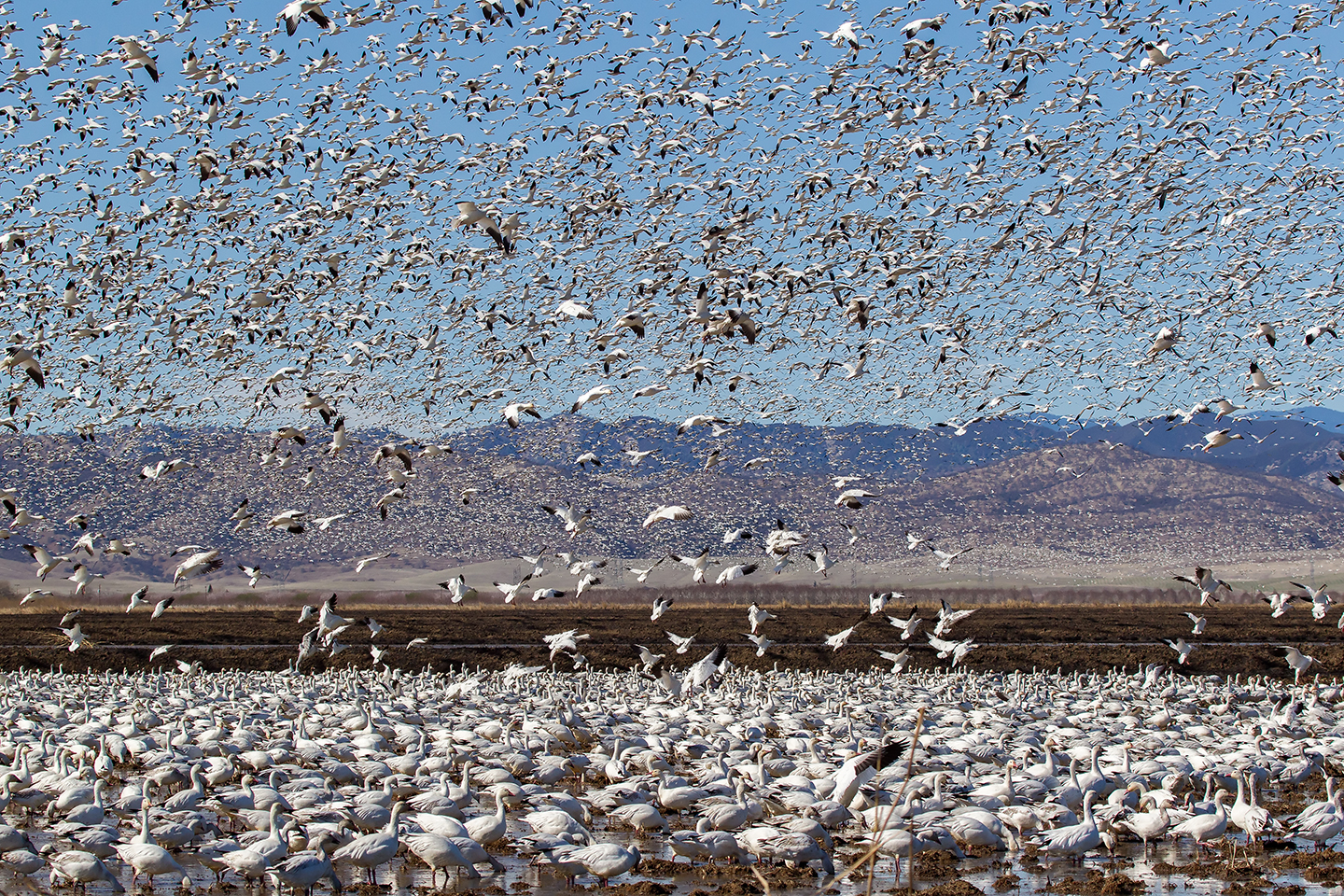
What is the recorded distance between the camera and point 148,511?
11925 centimetres

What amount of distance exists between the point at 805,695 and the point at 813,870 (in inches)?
542

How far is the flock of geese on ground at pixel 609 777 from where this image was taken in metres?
12.4

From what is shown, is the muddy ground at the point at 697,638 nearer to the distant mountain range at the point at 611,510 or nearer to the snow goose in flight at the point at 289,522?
the snow goose in flight at the point at 289,522

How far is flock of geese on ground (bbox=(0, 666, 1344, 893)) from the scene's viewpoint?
12.4 metres

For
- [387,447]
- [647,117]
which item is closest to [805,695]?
[387,447]

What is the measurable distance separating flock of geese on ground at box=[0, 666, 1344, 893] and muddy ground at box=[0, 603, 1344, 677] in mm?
9923

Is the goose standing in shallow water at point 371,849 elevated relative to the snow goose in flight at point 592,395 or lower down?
lower down

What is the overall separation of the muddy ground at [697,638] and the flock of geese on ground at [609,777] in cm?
992

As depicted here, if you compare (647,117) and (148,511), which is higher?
(647,117)

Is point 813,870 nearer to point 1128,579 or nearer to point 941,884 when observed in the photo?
point 941,884

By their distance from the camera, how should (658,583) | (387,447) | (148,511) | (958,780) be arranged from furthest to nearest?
1. (148,511)
2. (658,583)
3. (387,447)
4. (958,780)

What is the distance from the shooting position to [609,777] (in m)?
17.2

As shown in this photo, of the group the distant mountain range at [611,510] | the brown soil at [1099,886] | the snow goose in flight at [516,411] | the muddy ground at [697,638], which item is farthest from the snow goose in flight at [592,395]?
the distant mountain range at [611,510]

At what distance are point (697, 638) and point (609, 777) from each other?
2892 cm
